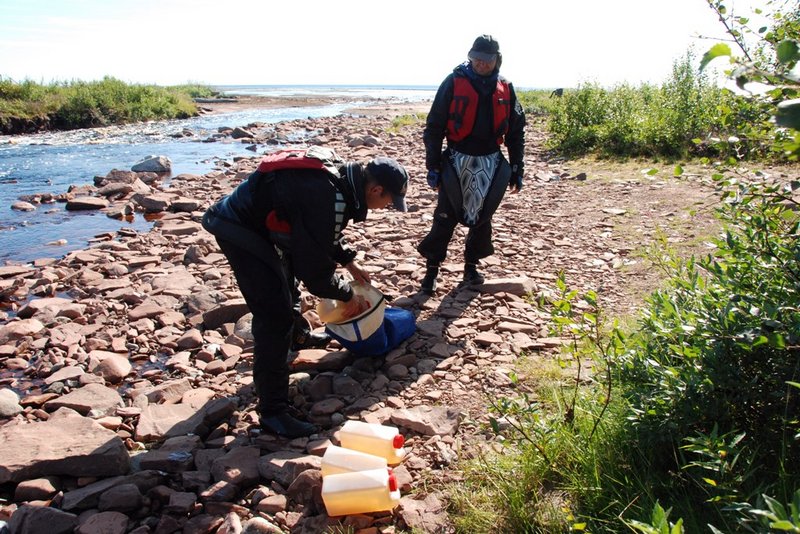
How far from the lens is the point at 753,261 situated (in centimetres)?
231

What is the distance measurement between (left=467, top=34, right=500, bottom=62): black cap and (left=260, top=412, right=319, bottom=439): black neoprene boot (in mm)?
3135

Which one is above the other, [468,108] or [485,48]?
[485,48]

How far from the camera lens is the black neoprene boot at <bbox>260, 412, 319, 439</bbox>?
10.6 feet

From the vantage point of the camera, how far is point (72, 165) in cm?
1452

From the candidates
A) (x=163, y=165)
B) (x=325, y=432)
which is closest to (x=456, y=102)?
(x=325, y=432)

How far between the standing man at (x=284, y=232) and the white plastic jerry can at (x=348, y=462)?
1.73 feet

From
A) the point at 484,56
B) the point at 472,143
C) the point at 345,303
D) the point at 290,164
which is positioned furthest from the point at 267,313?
the point at 484,56

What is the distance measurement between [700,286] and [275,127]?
72.8 feet

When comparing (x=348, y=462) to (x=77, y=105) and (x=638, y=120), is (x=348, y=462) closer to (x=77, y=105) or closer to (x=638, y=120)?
(x=638, y=120)

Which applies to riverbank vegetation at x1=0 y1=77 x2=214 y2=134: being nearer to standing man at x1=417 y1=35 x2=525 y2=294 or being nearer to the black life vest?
standing man at x1=417 y1=35 x2=525 y2=294

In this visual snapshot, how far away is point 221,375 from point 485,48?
3.25 meters

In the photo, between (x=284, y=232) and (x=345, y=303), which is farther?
(x=345, y=303)

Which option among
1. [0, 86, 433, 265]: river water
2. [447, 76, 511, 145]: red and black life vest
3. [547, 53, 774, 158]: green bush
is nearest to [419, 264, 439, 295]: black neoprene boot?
[447, 76, 511, 145]: red and black life vest

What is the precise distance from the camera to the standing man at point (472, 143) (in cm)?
465
